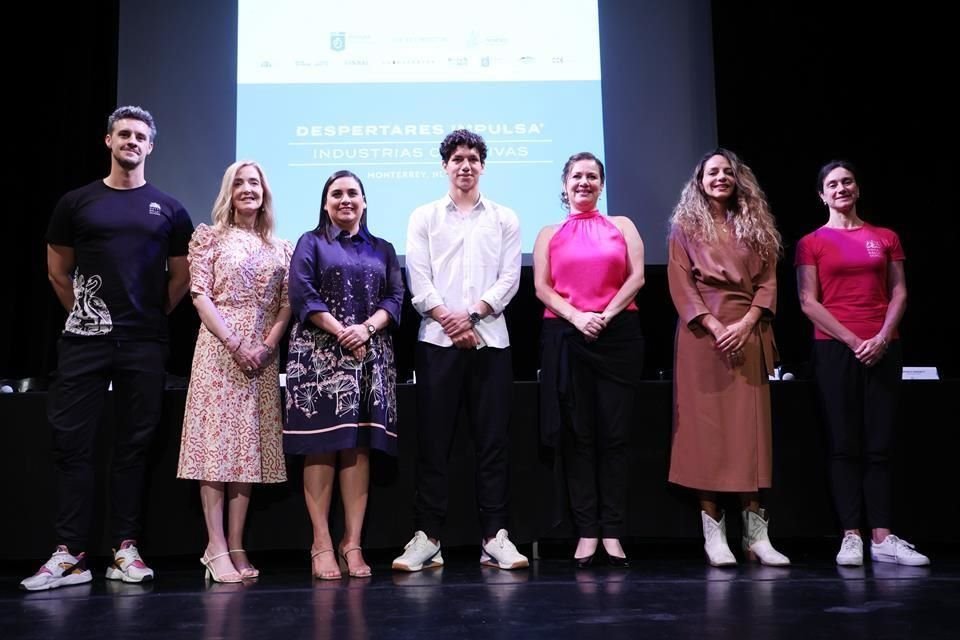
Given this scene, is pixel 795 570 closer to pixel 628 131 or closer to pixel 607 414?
pixel 607 414

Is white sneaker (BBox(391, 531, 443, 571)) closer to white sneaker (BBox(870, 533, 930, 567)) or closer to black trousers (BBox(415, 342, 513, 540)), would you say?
black trousers (BBox(415, 342, 513, 540))

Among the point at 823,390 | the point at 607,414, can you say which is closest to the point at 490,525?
the point at 607,414

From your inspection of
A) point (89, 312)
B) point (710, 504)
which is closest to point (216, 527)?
point (89, 312)

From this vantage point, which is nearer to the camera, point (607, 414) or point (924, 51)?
point (607, 414)

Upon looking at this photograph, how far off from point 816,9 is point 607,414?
9.30ft

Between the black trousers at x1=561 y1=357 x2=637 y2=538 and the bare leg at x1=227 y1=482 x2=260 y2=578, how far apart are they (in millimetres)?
1139

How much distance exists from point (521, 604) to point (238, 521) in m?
1.12

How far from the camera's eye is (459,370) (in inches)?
119

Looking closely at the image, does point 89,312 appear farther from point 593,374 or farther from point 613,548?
point 613,548

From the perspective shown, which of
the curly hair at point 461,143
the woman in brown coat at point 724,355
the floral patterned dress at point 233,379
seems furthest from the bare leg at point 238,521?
the woman in brown coat at point 724,355

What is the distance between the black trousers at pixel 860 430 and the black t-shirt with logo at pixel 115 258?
245cm

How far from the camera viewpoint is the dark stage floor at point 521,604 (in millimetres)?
2070

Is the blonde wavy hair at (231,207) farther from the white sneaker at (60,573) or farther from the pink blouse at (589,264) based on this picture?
the white sneaker at (60,573)

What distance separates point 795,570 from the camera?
9.56 ft
